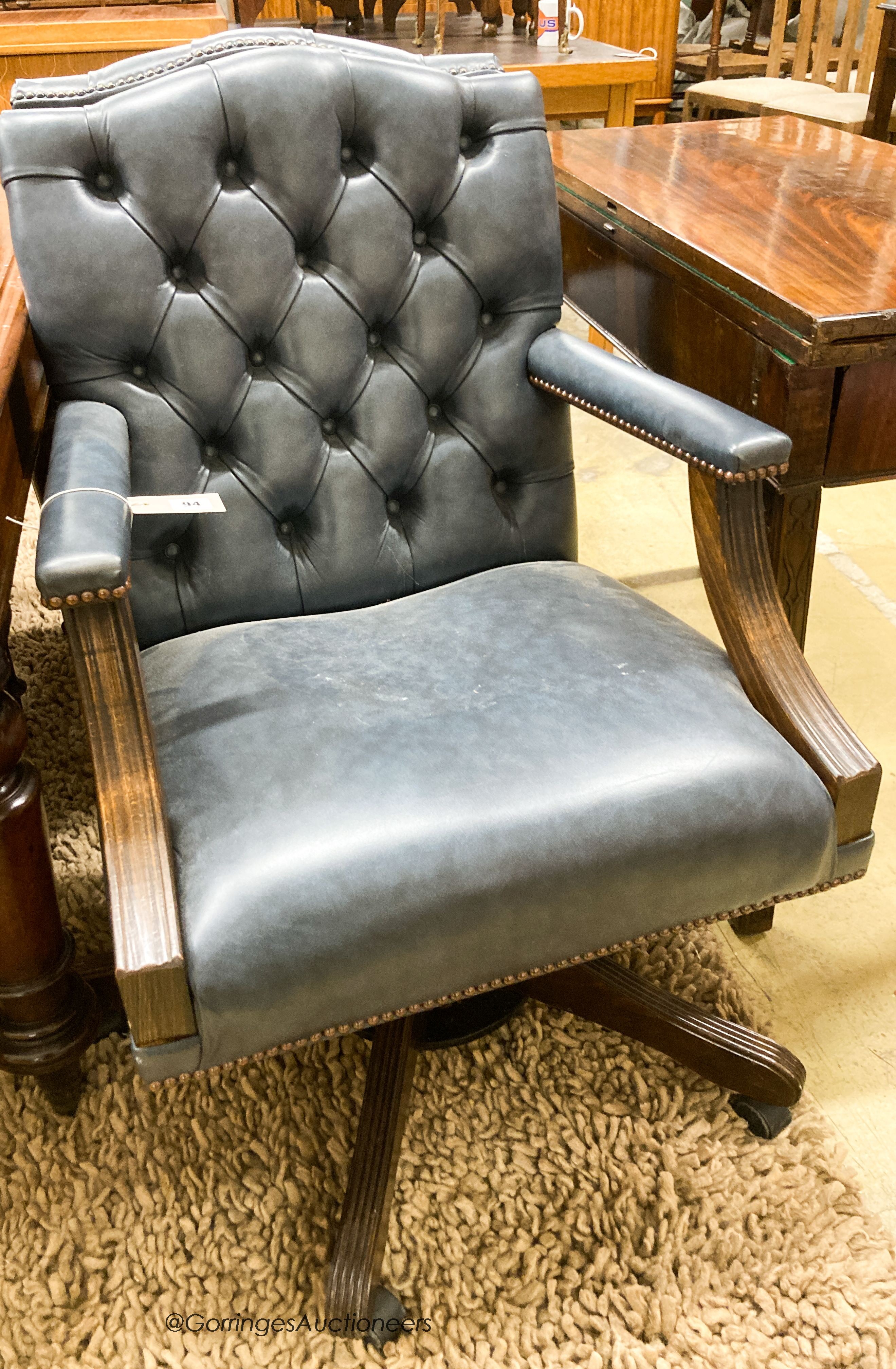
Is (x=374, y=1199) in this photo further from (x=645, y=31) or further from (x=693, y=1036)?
(x=645, y=31)

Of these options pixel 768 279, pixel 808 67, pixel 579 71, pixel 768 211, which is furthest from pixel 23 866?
pixel 808 67

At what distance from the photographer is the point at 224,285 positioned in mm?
Result: 1146

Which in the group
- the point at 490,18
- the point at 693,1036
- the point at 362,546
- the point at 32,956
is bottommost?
the point at 693,1036

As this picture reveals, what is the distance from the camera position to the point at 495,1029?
1.27m

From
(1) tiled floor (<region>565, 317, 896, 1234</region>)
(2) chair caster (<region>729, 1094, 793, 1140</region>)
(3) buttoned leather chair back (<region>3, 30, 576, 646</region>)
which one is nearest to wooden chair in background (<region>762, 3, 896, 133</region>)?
(1) tiled floor (<region>565, 317, 896, 1234</region>)

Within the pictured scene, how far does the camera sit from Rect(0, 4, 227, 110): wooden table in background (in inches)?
85.9

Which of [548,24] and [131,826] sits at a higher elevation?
[548,24]

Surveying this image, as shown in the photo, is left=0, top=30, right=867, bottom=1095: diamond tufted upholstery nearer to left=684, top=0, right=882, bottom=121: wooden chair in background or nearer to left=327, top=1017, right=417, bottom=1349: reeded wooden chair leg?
left=327, top=1017, right=417, bottom=1349: reeded wooden chair leg

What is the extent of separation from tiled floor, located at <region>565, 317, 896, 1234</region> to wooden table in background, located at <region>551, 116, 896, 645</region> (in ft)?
1.26

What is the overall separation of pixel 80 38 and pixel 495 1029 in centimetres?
207

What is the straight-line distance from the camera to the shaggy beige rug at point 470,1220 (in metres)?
0.99

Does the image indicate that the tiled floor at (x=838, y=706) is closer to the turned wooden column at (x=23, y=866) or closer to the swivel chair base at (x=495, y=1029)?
the swivel chair base at (x=495, y=1029)

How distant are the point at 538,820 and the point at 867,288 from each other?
679 mm

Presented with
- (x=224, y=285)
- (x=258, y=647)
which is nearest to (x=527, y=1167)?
(x=258, y=647)
